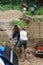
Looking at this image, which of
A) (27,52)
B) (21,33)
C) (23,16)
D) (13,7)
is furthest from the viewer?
(13,7)

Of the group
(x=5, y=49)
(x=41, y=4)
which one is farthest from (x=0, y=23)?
(x=5, y=49)

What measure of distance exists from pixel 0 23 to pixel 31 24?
243cm

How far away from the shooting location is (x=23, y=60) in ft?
43.3

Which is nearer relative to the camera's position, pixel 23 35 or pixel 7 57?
pixel 7 57

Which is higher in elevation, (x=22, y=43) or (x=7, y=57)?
(x=7, y=57)

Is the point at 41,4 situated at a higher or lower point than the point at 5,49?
lower

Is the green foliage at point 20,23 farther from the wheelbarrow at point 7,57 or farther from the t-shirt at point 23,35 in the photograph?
the wheelbarrow at point 7,57

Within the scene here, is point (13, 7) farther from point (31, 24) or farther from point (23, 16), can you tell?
point (31, 24)

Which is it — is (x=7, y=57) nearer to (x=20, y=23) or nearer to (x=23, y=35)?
(x=23, y=35)

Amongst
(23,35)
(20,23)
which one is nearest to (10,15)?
(20,23)

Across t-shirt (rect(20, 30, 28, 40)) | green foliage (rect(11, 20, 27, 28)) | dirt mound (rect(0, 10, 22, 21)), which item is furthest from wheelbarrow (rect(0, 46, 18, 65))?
dirt mound (rect(0, 10, 22, 21))

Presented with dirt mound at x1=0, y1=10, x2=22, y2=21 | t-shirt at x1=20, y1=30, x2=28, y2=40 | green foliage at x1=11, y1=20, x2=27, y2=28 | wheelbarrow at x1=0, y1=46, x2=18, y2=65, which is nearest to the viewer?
wheelbarrow at x1=0, y1=46, x2=18, y2=65

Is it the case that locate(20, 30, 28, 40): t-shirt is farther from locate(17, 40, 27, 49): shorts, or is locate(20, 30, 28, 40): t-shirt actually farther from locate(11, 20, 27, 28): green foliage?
locate(11, 20, 27, 28): green foliage

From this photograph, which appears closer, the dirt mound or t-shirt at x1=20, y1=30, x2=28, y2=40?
t-shirt at x1=20, y1=30, x2=28, y2=40
